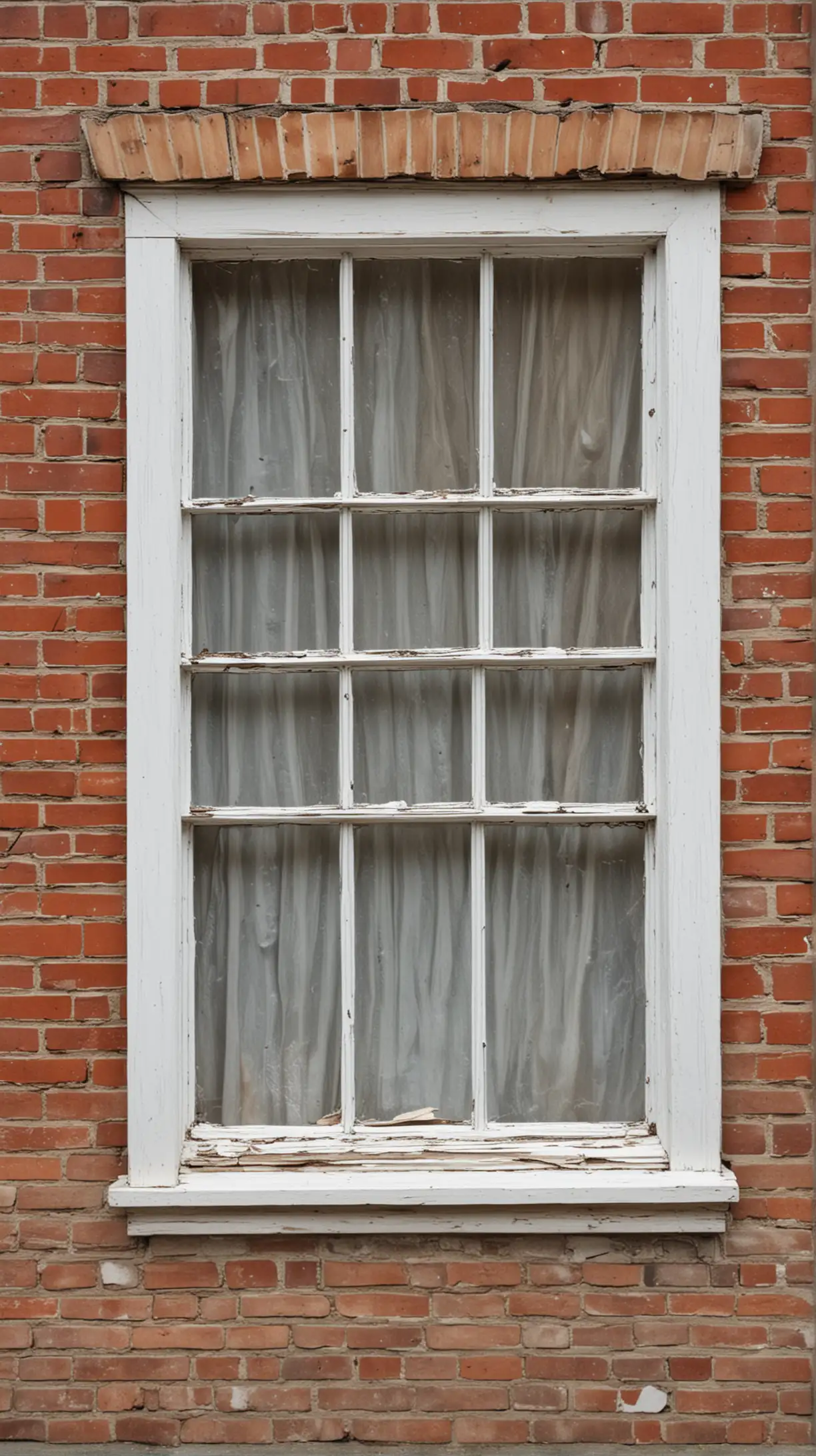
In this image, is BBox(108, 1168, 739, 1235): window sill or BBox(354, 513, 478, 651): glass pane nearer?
BBox(108, 1168, 739, 1235): window sill

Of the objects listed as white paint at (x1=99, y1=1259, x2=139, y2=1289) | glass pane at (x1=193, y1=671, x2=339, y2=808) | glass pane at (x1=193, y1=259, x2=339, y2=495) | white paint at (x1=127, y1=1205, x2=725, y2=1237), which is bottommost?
white paint at (x1=99, y1=1259, x2=139, y2=1289)

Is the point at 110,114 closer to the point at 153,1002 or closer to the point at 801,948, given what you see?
the point at 153,1002

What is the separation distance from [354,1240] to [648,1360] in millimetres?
702

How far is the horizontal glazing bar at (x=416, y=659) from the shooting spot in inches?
106

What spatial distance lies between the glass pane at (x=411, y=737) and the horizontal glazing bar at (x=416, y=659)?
Result: 5 centimetres

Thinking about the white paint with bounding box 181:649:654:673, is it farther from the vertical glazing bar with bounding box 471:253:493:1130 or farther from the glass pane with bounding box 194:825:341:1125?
the glass pane with bounding box 194:825:341:1125

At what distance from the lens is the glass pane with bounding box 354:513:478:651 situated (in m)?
2.75

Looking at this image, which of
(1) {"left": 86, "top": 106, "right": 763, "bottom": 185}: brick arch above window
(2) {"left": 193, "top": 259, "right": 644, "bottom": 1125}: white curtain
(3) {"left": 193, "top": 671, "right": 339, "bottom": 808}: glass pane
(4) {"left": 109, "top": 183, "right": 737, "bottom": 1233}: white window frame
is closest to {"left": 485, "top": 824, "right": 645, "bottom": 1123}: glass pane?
(2) {"left": 193, "top": 259, "right": 644, "bottom": 1125}: white curtain

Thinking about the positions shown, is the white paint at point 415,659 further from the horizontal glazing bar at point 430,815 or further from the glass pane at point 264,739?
the horizontal glazing bar at point 430,815

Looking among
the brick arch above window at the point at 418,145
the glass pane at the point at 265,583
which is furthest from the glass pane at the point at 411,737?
the brick arch above window at the point at 418,145

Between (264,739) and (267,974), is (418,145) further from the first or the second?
(267,974)

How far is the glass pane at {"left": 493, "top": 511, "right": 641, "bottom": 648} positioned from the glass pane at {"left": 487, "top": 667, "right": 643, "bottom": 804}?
3.5 inches

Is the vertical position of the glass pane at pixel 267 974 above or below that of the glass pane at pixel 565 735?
below

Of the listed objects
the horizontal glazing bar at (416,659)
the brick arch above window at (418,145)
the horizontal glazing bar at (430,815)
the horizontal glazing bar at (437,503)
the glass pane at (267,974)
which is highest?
the brick arch above window at (418,145)
